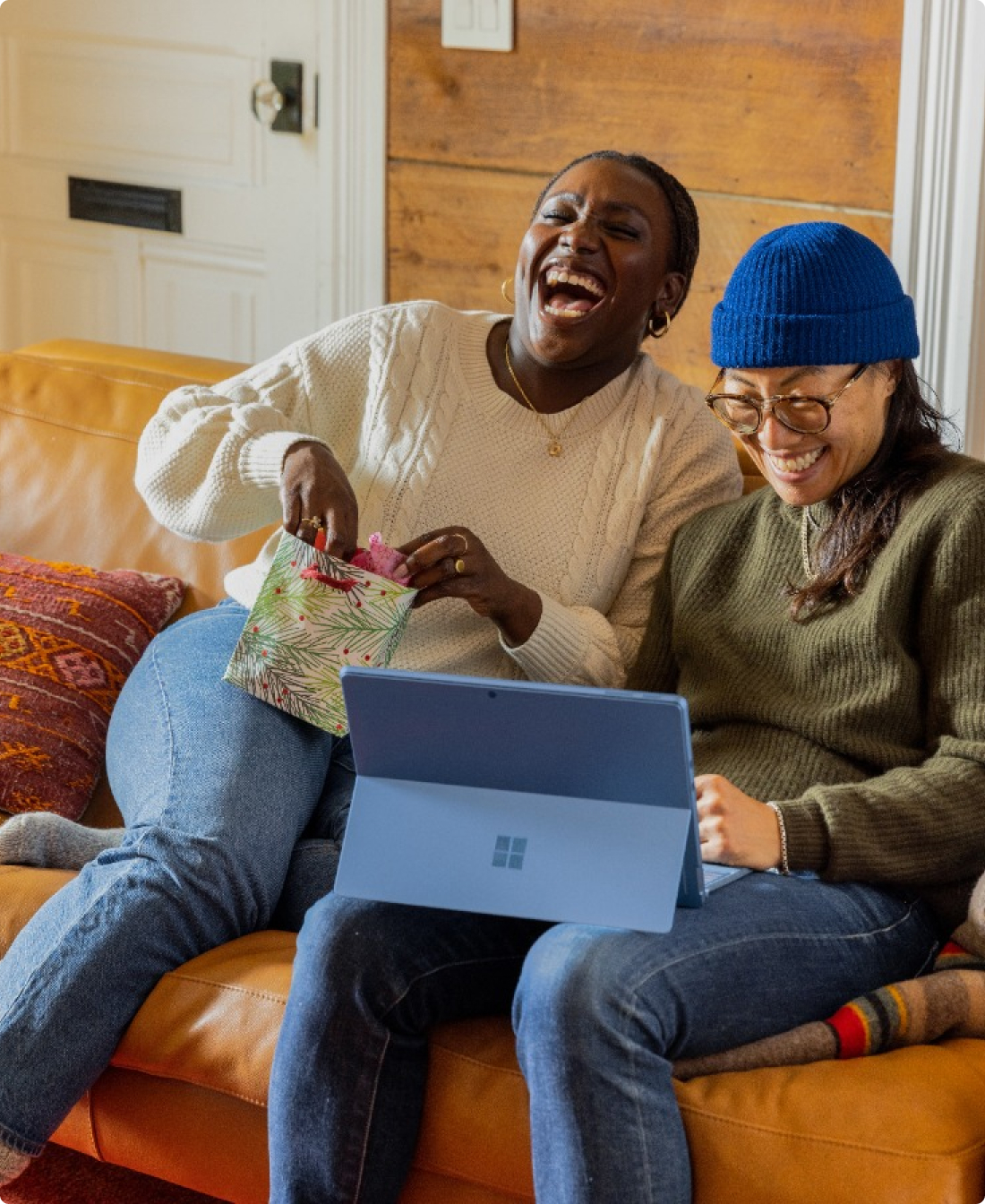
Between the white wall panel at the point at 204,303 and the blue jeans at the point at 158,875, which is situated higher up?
the white wall panel at the point at 204,303

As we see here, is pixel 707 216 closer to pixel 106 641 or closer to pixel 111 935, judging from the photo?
pixel 106 641

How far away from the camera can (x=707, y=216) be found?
302 cm

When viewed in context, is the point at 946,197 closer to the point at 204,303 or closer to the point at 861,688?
the point at 861,688

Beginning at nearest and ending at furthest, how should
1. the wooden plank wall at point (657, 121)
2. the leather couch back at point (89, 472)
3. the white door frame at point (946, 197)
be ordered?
the leather couch back at point (89, 472) < the white door frame at point (946, 197) < the wooden plank wall at point (657, 121)

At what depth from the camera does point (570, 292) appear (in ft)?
6.51

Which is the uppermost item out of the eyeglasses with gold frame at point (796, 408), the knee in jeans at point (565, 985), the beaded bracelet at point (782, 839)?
the eyeglasses with gold frame at point (796, 408)

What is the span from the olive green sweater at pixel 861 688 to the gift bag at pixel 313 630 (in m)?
0.33

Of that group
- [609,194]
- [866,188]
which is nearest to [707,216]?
[866,188]

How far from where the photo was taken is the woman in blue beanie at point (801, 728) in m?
1.41

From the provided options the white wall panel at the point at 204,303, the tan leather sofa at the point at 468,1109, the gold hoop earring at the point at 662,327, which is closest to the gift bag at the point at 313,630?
the tan leather sofa at the point at 468,1109

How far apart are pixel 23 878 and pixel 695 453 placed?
91 centimetres

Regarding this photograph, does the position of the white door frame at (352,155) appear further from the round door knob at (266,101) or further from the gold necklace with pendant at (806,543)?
the gold necklace with pendant at (806,543)

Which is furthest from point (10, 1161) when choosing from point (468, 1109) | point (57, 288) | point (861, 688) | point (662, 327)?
point (57, 288)

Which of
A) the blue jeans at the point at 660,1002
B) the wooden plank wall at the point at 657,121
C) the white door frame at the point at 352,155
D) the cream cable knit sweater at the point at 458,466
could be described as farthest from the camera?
the white door frame at the point at 352,155
